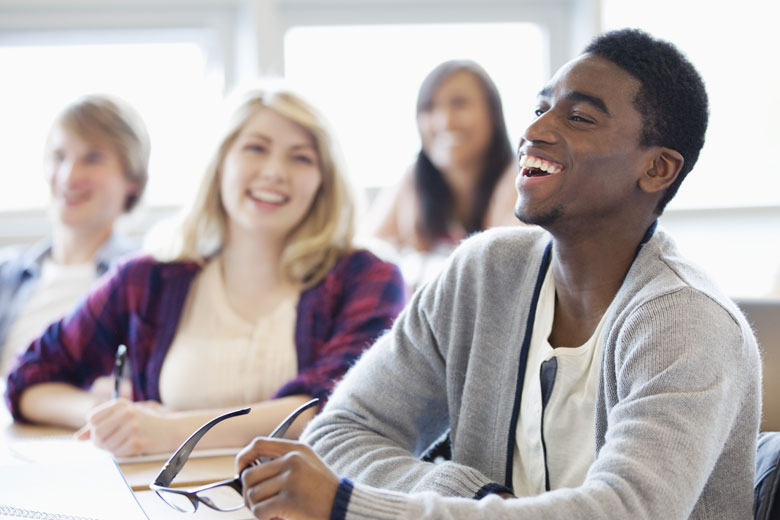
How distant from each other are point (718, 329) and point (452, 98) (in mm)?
2243

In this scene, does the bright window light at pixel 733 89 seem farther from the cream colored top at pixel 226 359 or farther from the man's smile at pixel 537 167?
the man's smile at pixel 537 167

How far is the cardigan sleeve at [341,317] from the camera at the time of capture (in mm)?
1676

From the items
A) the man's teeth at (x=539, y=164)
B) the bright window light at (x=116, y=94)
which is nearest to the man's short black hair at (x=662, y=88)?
the man's teeth at (x=539, y=164)

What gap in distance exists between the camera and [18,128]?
11.4ft

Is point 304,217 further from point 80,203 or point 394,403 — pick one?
point 80,203

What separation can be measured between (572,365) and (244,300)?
0.87 meters

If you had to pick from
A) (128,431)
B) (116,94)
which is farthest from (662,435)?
(116,94)

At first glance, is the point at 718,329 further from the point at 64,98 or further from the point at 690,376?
the point at 64,98

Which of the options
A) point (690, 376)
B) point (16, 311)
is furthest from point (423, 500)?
point (16, 311)

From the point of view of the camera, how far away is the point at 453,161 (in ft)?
10.3

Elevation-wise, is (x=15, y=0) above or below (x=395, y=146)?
above

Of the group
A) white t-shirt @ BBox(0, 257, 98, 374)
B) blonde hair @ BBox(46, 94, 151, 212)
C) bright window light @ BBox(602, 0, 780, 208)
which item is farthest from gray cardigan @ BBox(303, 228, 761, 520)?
bright window light @ BBox(602, 0, 780, 208)

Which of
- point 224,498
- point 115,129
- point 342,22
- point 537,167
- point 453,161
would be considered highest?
point 342,22

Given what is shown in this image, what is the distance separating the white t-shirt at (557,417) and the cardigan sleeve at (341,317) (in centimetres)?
50
